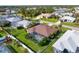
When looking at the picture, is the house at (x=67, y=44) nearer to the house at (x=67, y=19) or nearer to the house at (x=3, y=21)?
the house at (x=67, y=19)

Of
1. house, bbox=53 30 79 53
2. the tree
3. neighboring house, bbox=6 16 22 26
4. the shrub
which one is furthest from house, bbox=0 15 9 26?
house, bbox=53 30 79 53

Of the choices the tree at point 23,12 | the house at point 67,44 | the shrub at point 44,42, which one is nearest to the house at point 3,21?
the tree at point 23,12

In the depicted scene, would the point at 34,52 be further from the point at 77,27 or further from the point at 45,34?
the point at 77,27

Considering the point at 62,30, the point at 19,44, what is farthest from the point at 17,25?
the point at 62,30

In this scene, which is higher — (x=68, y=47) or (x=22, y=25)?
(x=22, y=25)

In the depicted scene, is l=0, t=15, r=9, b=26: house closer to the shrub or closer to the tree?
the tree

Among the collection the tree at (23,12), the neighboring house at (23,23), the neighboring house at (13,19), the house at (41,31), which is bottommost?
the house at (41,31)

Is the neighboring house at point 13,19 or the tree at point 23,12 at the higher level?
the tree at point 23,12
